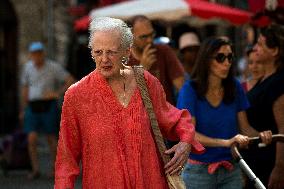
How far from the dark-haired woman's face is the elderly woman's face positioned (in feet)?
5.79

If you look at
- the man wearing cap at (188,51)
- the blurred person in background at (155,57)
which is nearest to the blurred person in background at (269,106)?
the blurred person in background at (155,57)

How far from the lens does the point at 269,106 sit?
23.9ft

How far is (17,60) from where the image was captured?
25469mm

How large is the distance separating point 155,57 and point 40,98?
21.5 ft

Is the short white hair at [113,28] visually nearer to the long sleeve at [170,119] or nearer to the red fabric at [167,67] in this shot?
the long sleeve at [170,119]

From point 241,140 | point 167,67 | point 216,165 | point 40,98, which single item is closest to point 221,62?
point 216,165

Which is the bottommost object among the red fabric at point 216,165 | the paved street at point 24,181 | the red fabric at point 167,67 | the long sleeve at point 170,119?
the paved street at point 24,181

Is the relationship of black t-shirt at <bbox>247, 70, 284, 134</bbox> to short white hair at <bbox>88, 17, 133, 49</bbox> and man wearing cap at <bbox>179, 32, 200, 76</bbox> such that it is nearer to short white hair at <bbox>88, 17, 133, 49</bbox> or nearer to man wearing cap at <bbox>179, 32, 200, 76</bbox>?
short white hair at <bbox>88, 17, 133, 49</bbox>

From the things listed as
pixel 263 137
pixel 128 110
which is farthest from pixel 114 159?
pixel 263 137

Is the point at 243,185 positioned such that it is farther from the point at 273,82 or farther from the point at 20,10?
the point at 20,10

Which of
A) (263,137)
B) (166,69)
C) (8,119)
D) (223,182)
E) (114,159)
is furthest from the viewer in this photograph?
(8,119)

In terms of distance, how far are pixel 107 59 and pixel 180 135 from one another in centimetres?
53

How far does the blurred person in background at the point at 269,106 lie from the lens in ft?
23.6

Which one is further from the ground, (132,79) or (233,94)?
(132,79)
